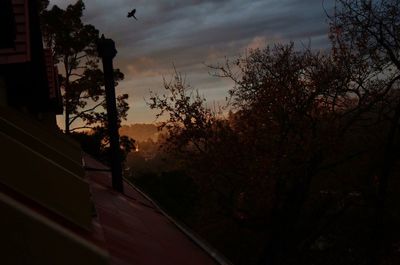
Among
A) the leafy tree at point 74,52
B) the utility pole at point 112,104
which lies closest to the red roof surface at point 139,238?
the utility pole at point 112,104

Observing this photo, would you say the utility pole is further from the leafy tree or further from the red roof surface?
the leafy tree

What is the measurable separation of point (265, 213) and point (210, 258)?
13970mm

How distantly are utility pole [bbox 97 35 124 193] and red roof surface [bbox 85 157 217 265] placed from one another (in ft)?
3.71

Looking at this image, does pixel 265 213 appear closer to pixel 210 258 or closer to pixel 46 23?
pixel 210 258

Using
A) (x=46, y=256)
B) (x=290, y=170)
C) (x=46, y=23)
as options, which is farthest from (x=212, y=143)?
(x=46, y=23)

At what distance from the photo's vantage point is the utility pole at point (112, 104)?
10422 mm

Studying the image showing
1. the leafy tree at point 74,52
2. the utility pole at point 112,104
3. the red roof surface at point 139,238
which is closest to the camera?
the red roof surface at point 139,238

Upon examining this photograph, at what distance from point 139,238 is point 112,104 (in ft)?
16.5

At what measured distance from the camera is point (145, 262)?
485cm

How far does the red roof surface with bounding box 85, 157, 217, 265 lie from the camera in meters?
4.86

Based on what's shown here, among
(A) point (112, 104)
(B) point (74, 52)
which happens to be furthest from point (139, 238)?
(B) point (74, 52)

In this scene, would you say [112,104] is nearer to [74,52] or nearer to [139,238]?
[139,238]

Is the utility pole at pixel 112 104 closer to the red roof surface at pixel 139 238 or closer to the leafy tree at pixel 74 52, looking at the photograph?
the red roof surface at pixel 139 238

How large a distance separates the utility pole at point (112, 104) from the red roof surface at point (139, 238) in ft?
3.71
